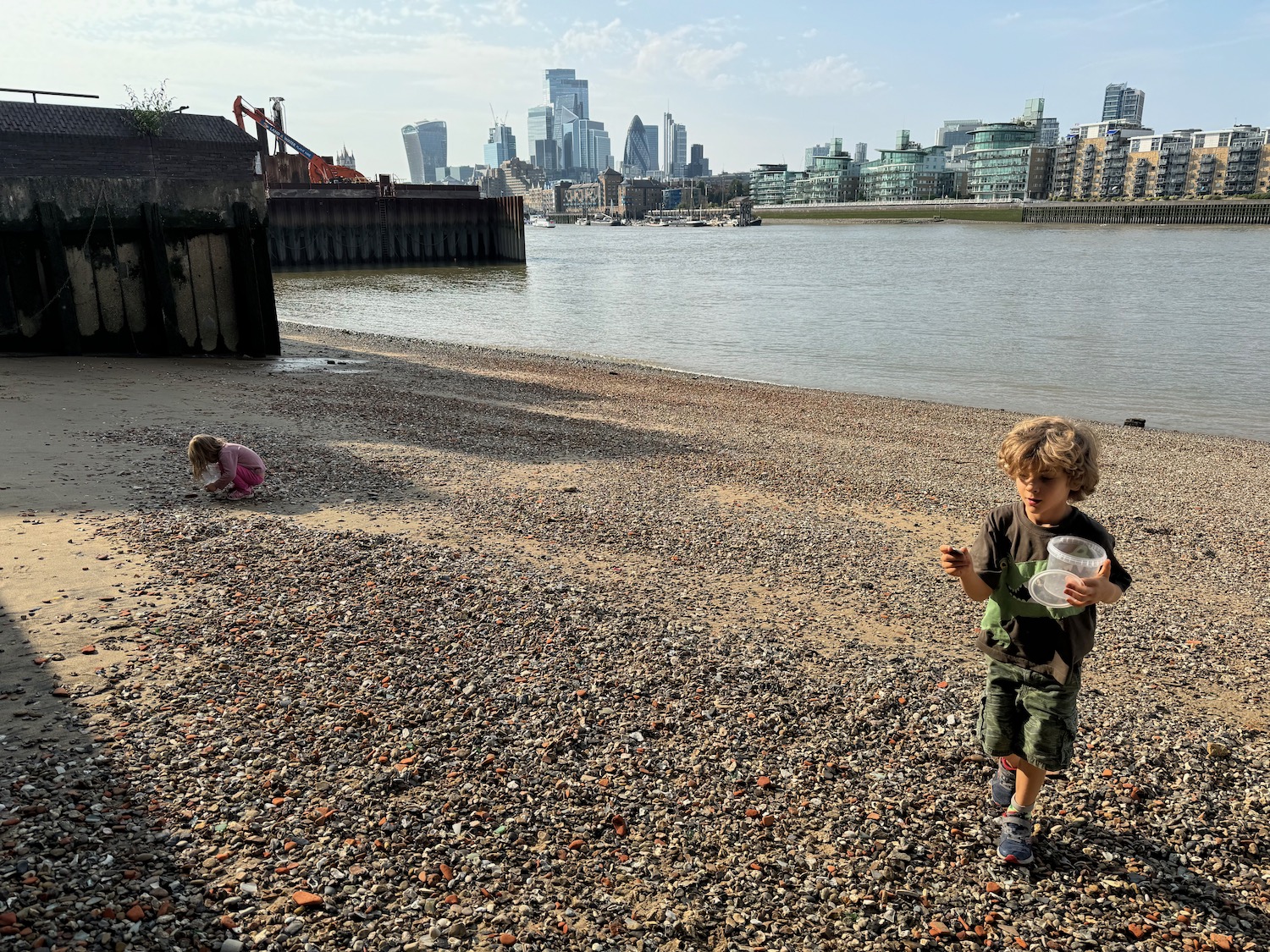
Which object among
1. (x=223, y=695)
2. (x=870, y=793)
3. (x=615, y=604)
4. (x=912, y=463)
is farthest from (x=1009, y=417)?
(x=223, y=695)

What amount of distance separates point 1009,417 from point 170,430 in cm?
1416

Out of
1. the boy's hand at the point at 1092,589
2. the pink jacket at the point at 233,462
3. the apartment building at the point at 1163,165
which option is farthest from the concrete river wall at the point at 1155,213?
the boy's hand at the point at 1092,589

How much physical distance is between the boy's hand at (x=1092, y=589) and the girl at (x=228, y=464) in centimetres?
671

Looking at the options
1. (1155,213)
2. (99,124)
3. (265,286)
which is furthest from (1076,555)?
(1155,213)

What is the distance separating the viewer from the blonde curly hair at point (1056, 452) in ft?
10.4

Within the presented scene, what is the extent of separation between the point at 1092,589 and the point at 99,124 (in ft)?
190

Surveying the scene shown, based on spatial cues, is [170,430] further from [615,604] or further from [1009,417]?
[1009,417]

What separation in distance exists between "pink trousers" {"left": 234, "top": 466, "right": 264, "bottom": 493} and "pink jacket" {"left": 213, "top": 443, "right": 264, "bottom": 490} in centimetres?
2

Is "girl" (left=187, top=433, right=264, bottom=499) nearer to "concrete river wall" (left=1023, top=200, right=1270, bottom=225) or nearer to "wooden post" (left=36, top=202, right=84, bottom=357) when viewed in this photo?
"wooden post" (left=36, top=202, right=84, bottom=357)

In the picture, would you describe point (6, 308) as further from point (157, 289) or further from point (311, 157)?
point (311, 157)

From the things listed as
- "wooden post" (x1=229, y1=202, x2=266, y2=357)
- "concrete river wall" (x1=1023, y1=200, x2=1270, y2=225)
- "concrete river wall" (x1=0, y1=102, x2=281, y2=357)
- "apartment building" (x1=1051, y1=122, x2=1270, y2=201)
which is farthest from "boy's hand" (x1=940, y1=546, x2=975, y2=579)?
"apartment building" (x1=1051, y1=122, x2=1270, y2=201)

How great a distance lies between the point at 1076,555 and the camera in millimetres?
3160

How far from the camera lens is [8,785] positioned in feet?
11.7

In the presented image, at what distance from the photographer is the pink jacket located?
7.45 m
